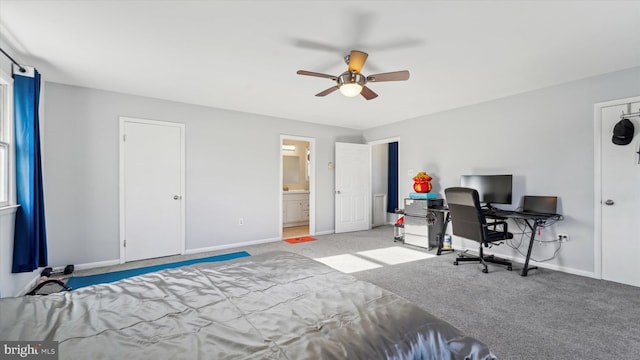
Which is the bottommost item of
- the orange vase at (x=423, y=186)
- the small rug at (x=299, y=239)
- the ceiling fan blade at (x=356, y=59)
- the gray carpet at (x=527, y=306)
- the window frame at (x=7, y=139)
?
the gray carpet at (x=527, y=306)

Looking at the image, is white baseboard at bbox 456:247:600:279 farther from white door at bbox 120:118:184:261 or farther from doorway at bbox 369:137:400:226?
white door at bbox 120:118:184:261

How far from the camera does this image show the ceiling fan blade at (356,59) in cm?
239

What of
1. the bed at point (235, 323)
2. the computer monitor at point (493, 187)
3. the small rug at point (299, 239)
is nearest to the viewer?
the bed at point (235, 323)

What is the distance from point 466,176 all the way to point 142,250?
516 centimetres

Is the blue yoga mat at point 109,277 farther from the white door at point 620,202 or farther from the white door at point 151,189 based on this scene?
the white door at point 620,202

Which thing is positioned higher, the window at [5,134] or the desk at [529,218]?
the window at [5,134]

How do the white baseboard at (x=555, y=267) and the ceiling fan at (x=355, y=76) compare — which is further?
the white baseboard at (x=555, y=267)

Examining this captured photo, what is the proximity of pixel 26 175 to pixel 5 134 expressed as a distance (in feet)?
1.41

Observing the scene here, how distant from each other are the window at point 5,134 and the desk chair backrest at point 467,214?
4.88 meters

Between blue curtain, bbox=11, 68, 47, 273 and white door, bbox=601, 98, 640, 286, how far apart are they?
6338 millimetres

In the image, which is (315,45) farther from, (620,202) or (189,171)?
(620,202)

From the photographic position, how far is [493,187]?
3.96 m

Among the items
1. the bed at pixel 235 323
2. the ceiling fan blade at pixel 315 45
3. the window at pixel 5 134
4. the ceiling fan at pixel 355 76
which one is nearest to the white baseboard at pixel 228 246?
the window at pixel 5 134

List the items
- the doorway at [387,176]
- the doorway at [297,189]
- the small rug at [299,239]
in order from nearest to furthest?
the small rug at [299,239], the doorway at [297,189], the doorway at [387,176]
